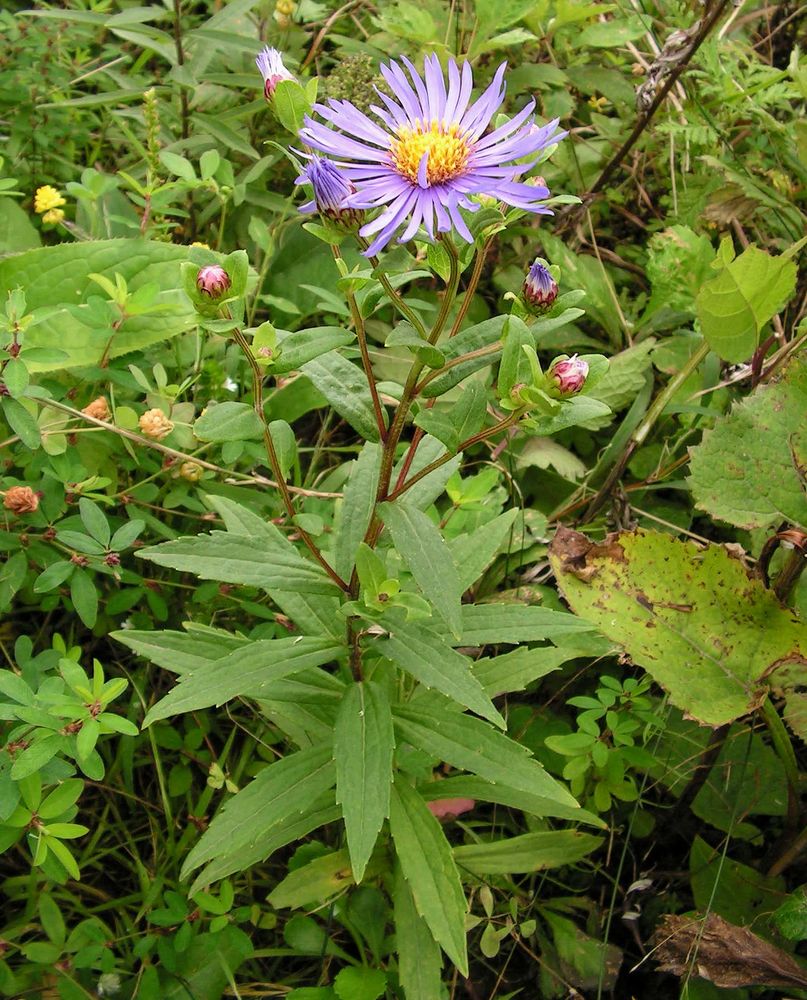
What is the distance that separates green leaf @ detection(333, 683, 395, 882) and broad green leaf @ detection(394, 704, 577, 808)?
9 cm

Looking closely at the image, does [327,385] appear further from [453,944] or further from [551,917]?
[551,917]

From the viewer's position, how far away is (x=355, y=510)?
1403mm

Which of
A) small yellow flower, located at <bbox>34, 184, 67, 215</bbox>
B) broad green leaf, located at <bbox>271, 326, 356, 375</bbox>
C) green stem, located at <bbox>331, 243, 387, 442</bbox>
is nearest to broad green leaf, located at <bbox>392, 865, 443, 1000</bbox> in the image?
green stem, located at <bbox>331, 243, 387, 442</bbox>

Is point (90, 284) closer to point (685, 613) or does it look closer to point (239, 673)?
point (239, 673)

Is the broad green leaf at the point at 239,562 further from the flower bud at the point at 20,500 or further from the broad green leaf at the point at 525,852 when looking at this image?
the broad green leaf at the point at 525,852

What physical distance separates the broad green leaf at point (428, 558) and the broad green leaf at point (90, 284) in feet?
2.79

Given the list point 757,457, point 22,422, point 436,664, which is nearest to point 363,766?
point 436,664

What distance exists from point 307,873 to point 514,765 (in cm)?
44

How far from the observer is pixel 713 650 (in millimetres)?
1600

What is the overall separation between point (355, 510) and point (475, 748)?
1.33 feet

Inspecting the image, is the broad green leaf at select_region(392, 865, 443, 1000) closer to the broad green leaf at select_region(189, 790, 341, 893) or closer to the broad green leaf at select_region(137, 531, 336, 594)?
the broad green leaf at select_region(189, 790, 341, 893)

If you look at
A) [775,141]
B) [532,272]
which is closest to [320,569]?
[532,272]

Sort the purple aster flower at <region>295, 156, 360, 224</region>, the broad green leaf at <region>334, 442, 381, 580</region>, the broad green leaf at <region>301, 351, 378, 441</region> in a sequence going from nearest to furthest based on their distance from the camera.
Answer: the purple aster flower at <region>295, 156, 360, 224</region> < the broad green leaf at <region>301, 351, 378, 441</region> < the broad green leaf at <region>334, 442, 381, 580</region>

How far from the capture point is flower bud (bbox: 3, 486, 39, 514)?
1545 millimetres
